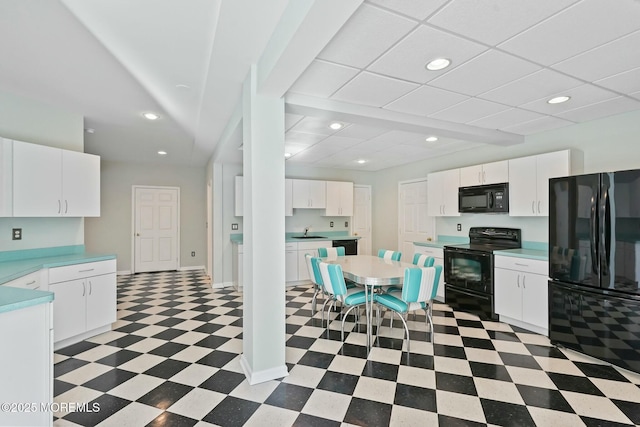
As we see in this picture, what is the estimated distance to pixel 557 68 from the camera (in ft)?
7.43

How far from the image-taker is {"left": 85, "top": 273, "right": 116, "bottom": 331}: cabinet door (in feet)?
10.4

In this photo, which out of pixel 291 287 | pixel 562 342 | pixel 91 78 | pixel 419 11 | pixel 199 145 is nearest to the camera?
pixel 419 11

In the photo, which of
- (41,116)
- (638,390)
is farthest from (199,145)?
(638,390)

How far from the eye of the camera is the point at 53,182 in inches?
122

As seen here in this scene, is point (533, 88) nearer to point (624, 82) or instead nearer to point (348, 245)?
point (624, 82)

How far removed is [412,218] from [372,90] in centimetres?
385

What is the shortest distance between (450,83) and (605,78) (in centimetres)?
121

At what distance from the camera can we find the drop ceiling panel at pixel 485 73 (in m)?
2.15

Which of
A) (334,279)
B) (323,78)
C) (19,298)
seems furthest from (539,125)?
(19,298)

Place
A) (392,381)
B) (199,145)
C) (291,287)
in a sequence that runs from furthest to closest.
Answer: (291,287)
(199,145)
(392,381)

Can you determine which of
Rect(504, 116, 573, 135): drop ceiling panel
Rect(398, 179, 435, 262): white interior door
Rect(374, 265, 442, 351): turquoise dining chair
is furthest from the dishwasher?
Rect(504, 116, 573, 135): drop ceiling panel

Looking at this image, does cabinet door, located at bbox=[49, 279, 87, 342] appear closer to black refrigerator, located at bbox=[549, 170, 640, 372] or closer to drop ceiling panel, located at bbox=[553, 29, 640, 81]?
drop ceiling panel, located at bbox=[553, 29, 640, 81]

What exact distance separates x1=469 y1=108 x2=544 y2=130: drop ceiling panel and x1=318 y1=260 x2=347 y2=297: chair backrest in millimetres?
→ 2350

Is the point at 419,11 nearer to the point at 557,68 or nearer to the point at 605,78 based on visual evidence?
the point at 557,68
